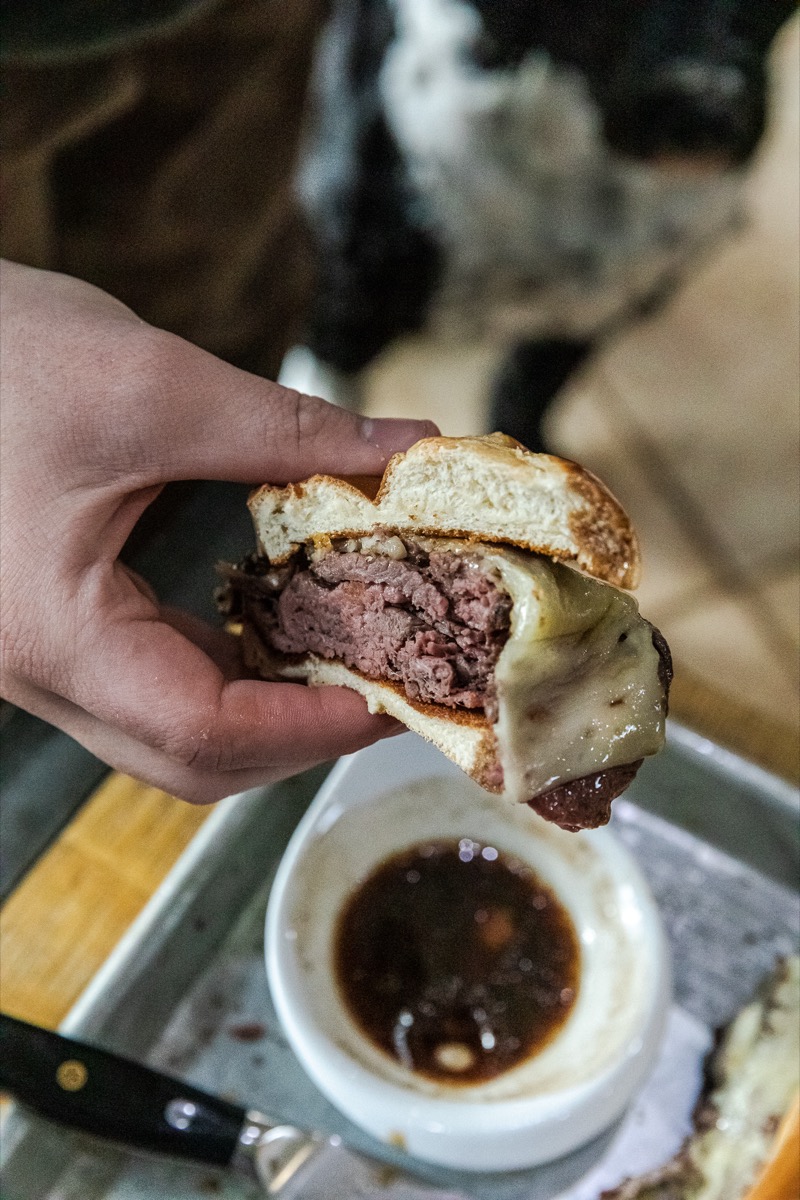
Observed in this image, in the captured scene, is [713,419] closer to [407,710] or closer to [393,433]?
[393,433]

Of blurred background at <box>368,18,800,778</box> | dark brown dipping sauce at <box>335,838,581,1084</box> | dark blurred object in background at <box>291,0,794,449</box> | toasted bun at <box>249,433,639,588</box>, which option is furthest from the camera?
blurred background at <box>368,18,800,778</box>

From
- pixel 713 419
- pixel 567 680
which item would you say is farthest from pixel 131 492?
pixel 713 419

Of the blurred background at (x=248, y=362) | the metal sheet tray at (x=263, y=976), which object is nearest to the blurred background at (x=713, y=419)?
the blurred background at (x=248, y=362)

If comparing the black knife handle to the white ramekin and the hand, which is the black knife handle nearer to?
the white ramekin

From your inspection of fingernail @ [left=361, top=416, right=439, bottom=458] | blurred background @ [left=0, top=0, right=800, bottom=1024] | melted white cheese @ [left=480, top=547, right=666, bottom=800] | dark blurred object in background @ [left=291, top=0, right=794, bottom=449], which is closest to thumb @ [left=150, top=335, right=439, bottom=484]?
fingernail @ [left=361, top=416, right=439, bottom=458]

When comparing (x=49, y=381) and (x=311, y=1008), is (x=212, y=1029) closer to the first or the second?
(x=311, y=1008)

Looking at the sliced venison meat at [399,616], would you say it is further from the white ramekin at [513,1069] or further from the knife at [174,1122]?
the knife at [174,1122]

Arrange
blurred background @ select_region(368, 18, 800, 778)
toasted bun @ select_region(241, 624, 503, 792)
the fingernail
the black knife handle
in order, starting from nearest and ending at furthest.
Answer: toasted bun @ select_region(241, 624, 503, 792) < the fingernail < the black knife handle < blurred background @ select_region(368, 18, 800, 778)

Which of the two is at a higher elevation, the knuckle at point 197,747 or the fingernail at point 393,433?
the fingernail at point 393,433
